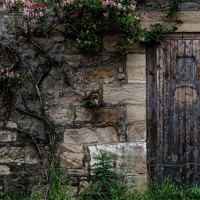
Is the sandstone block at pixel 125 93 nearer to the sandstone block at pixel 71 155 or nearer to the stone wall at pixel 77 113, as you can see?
the stone wall at pixel 77 113

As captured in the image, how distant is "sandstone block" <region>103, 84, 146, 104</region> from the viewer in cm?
493

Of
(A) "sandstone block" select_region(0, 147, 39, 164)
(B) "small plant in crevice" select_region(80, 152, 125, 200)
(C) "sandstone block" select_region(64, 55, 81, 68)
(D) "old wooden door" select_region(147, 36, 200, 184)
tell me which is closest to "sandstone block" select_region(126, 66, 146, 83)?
(D) "old wooden door" select_region(147, 36, 200, 184)

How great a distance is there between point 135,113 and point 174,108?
17.8 inches

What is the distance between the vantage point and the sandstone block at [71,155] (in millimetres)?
4941

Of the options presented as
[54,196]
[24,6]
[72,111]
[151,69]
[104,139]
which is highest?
[24,6]

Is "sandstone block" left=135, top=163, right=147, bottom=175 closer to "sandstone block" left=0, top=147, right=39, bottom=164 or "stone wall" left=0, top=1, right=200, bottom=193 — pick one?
"stone wall" left=0, top=1, right=200, bottom=193

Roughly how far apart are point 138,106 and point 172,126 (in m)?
0.46

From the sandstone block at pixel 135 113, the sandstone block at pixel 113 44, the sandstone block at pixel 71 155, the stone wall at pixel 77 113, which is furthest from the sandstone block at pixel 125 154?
the sandstone block at pixel 113 44

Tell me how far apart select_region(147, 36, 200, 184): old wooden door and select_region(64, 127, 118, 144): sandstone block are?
442mm

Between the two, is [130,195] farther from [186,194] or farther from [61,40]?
[61,40]

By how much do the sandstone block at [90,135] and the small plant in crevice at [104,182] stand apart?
19cm

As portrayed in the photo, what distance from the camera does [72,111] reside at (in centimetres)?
496

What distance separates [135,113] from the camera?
16.2 ft

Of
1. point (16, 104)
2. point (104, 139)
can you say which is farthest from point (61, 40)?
point (104, 139)
